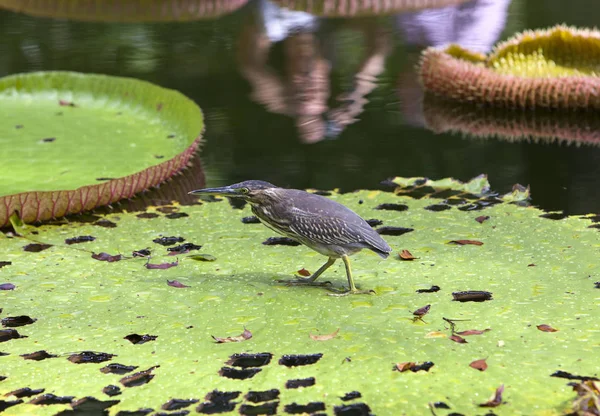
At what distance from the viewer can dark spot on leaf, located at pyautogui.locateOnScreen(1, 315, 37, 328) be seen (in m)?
2.57

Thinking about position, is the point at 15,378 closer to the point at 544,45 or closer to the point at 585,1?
the point at 544,45

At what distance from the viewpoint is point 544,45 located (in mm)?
4980

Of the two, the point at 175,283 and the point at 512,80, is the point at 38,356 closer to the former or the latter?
the point at 175,283

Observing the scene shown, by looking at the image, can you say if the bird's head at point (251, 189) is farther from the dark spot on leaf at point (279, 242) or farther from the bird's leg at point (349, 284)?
the dark spot on leaf at point (279, 242)

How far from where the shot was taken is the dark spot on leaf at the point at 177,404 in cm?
211

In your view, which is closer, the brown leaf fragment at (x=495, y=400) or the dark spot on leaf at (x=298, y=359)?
the brown leaf fragment at (x=495, y=400)

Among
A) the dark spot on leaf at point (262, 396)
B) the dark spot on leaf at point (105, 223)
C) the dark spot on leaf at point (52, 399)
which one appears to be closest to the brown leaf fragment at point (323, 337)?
the dark spot on leaf at point (262, 396)

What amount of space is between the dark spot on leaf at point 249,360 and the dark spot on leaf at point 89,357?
11.6 inches

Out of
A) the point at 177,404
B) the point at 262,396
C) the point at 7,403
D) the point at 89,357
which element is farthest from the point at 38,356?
the point at 262,396

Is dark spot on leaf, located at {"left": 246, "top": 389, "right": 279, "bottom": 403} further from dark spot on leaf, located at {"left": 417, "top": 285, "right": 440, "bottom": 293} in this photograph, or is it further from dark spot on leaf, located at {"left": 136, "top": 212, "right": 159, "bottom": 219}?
dark spot on leaf, located at {"left": 136, "top": 212, "right": 159, "bottom": 219}

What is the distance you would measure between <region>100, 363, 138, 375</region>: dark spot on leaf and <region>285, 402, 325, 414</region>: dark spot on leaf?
1.36 ft

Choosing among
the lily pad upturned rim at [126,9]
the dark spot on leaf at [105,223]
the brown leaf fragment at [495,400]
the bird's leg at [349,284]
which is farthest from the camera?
the lily pad upturned rim at [126,9]

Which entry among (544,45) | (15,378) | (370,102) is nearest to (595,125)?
(544,45)

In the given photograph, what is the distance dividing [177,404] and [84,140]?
7.66 feet
